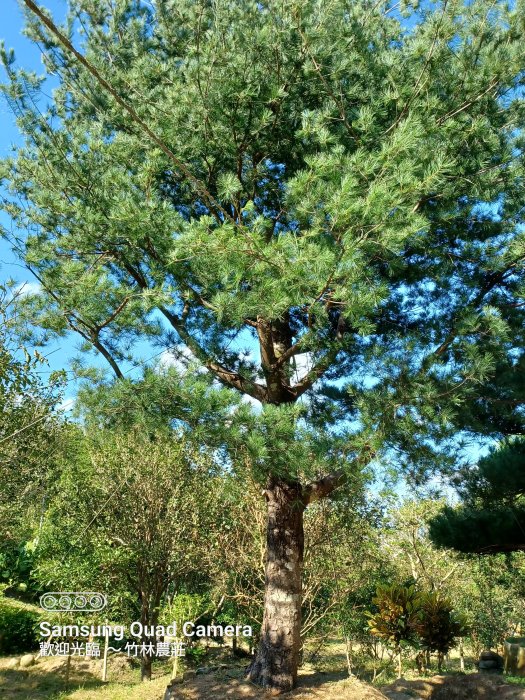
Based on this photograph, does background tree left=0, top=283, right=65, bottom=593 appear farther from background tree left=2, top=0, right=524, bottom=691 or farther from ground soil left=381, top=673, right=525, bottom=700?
ground soil left=381, top=673, right=525, bottom=700

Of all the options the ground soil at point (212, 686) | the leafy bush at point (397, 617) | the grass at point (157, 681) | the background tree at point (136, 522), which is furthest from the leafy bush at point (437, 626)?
the background tree at point (136, 522)

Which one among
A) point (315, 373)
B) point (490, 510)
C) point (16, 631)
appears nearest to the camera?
point (315, 373)

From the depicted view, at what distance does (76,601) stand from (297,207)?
19.7 ft

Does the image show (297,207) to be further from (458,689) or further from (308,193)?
(458,689)

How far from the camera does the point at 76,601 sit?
7.33 metres

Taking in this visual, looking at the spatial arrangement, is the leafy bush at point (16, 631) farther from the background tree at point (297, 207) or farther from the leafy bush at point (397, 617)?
the background tree at point (297, 207)

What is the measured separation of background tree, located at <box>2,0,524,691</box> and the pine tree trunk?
0.02 metres

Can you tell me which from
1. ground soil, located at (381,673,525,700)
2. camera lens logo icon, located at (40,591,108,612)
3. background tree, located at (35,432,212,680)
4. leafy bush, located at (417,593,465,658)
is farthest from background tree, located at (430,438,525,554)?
camera lens logo icon, located at (40,591,108,612)

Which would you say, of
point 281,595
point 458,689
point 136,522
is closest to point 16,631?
point 136,522

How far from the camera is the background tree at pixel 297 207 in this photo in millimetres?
3707

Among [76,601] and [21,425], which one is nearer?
[21,425]

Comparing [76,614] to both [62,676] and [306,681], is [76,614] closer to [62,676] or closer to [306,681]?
[62,676]

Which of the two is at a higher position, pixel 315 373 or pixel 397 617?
pixel 315 373

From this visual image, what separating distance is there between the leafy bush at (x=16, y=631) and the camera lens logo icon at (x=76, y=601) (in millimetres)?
2357
